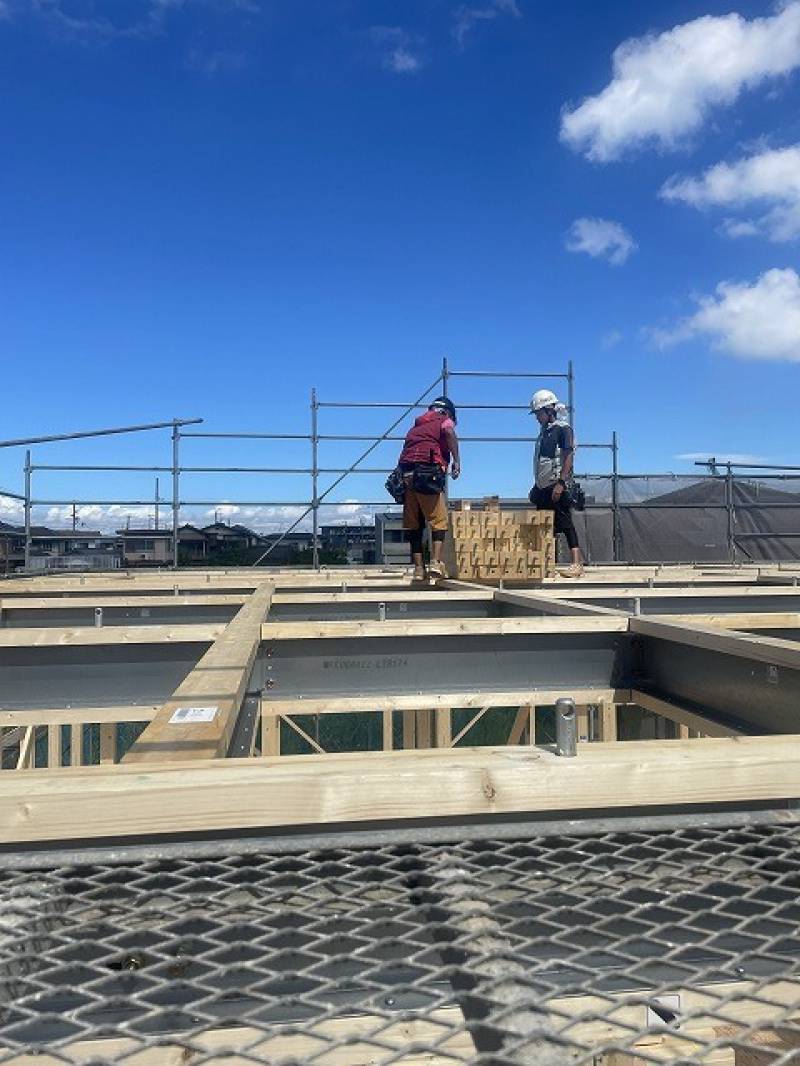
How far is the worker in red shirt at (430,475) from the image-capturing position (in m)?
6.26

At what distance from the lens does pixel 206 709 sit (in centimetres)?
178

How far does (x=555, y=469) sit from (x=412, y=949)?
593 centimetres

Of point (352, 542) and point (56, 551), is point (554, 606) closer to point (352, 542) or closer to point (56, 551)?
point (56, 551)

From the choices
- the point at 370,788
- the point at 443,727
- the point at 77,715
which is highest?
the point at 370,788

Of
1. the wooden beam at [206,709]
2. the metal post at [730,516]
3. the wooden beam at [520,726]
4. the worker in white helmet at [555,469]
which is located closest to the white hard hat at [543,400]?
the worker in white helmet at [555,469]

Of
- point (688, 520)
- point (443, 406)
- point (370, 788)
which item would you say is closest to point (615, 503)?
point (688, 520)

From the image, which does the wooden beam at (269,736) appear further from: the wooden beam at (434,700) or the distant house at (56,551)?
the distant house at (56,551)

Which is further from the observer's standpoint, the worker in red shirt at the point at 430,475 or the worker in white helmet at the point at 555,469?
the worker in white helmet at the point at 555,469

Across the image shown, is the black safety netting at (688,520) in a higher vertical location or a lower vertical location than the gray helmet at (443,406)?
lower

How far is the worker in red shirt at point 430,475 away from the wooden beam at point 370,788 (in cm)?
470

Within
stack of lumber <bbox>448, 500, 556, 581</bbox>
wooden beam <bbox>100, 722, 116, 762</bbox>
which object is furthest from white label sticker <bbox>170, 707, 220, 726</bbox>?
stack of lumber <bbox>448, 500, 556, 581</bbox>

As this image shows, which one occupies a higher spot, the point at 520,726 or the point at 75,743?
the point at 75,743

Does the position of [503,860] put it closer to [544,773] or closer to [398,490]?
[544,773]

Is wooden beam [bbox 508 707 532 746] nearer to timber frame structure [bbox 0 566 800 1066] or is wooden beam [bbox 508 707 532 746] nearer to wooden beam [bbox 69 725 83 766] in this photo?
wooden beam [bbox 69 725 83 766]
